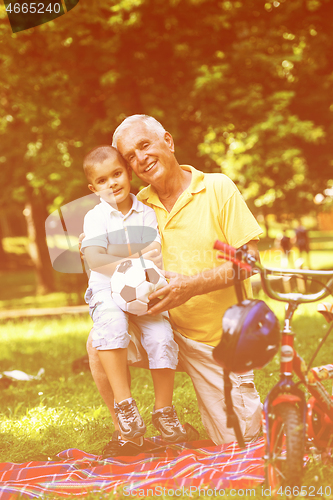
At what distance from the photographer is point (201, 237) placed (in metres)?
3.20

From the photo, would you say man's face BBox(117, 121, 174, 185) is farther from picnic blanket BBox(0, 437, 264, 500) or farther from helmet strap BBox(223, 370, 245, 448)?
picnic blanket BBox(0, 437, 264, 500)

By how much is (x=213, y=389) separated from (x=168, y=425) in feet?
1.36

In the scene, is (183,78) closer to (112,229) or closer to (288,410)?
(112,229)

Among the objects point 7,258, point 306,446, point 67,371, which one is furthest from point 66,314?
point 7,258

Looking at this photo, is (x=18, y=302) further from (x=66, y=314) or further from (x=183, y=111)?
(x=183, y=111)

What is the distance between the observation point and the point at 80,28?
25.0 ft

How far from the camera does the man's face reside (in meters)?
3.24

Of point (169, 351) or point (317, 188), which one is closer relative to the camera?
point (169, 351)

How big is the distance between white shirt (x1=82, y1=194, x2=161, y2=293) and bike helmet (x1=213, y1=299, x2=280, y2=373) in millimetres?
1023

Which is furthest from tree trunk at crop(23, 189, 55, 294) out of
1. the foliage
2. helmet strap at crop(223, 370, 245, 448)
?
helmet strap at crop(223, 370, 245, 448)

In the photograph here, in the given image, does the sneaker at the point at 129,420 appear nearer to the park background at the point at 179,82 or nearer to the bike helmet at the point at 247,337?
the bike helmet at the point at 247,337

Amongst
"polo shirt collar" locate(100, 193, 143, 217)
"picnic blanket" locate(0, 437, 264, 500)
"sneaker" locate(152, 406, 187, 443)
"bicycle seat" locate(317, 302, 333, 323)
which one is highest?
"polo shirt collar" locate(100, 193, 143, 217)

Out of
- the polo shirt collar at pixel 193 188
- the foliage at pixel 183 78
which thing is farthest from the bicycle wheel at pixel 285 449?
the foliage at pixel 183 78

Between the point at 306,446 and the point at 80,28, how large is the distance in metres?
6.80
